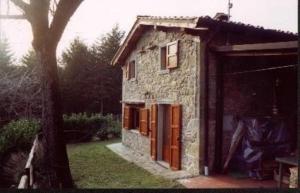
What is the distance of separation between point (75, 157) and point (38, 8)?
7270 mm

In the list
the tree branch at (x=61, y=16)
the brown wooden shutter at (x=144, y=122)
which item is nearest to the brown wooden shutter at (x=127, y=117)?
the brown wooden shutter at (x=144, y=122)

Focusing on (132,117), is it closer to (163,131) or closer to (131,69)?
(131,69)

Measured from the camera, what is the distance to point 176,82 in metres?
10.2

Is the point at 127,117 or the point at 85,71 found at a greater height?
the point at 85,71

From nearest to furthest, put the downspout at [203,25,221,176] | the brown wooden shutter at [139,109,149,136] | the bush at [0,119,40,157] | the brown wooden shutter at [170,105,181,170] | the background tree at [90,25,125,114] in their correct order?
the bush at [0,119,40,157] → the downspout at [203,25,221,176] → the brown wooden shutter at [170,105,181,170] → the background tree at [90,25,125,114] → the brown wooden shutter at [139,109,149,136]

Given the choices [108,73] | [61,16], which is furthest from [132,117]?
[61,16]

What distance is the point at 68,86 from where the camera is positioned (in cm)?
1060

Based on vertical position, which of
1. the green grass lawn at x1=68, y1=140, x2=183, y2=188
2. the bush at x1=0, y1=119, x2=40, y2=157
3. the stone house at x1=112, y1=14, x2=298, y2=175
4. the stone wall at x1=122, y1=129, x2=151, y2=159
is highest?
the stone house at x1=112, y1=14, x2=298, y2=175

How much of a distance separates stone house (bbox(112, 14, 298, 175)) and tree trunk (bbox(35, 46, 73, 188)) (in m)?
3.52

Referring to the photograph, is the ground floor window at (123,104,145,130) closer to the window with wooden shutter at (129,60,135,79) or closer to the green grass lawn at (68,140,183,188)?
the window with wooden shutter at (129,60,135,79)

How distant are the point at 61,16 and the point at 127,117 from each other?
8.86 meters

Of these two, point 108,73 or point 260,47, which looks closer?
point 260,47

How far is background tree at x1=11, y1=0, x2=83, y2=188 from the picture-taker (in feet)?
20.2

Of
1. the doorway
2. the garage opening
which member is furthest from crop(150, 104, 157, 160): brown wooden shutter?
the garage opening
